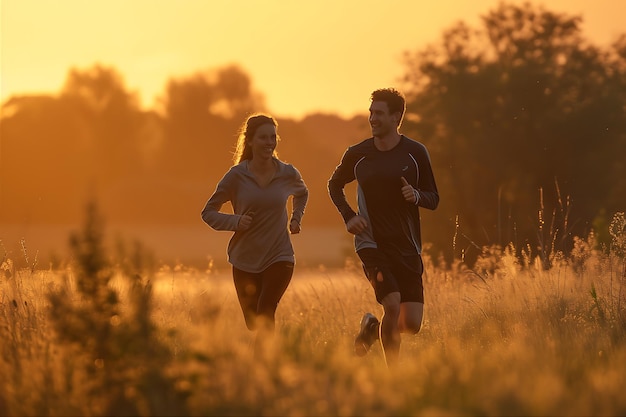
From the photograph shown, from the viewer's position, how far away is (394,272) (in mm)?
8859

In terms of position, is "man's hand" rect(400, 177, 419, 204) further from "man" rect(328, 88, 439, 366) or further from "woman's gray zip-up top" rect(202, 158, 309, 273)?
"woman's gray zip-up top" rect(202, 158, 309, 273)

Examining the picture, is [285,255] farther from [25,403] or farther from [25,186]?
[25,186]

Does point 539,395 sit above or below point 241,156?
below

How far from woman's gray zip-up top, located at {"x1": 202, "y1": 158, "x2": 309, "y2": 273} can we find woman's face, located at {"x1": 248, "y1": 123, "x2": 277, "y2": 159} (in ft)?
0.66

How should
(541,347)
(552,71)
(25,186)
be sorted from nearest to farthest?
1. (541,347)
2. (552,71)
3. (25,186)

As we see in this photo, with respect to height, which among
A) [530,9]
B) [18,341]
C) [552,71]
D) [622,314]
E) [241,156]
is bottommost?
[622,314]

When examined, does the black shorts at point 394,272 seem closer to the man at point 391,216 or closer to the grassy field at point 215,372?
the man at point 391,216

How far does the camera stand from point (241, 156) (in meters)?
9.45

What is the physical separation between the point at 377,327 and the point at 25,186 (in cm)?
5300

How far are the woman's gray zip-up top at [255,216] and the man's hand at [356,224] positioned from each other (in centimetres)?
60

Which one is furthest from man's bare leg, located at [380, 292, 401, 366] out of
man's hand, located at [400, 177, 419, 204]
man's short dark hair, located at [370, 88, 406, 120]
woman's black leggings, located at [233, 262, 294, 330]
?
man's short dark hair, located at [370, 88, 406, 120]

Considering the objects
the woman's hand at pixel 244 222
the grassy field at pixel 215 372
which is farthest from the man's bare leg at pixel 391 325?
the woman's hand at pixel 244 222

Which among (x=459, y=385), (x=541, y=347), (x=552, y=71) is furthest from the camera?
(x=552, y=71)

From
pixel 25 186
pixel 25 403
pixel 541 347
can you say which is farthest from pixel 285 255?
pixel 25 186
